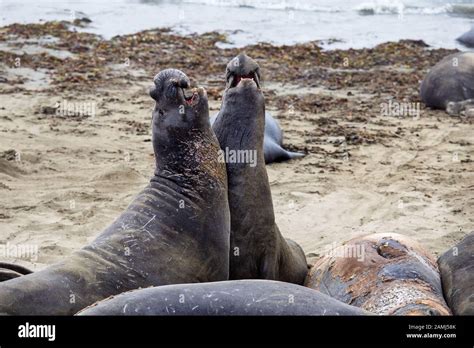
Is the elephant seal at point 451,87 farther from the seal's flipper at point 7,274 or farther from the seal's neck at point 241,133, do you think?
the seal's flipper at point 7,274

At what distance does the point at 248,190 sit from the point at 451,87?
7.62 meters

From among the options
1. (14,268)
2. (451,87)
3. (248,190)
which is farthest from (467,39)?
(14,268)

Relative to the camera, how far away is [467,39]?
18.8 m

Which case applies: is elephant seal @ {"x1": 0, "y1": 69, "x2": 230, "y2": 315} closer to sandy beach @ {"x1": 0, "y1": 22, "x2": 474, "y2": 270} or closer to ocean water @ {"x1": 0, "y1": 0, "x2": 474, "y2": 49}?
sandy beach @ {"x1": 0, "y1": 22, "x2": 474, "y2": 270}

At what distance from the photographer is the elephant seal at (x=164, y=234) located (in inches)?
171

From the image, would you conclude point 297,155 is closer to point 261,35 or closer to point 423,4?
point 261,35

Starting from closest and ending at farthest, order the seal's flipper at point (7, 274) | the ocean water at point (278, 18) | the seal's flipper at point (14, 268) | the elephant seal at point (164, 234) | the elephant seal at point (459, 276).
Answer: the elephant seal at point (164, 234) → the elephant seal at point (459, 276) → the seal's flipper at point (7, 274) → the seal's flipper at point (14, 268) → the ocean water at point (278, 18)

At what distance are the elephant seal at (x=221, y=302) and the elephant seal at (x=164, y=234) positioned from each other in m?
1.01

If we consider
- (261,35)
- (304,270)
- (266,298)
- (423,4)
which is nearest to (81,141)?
(304,270)

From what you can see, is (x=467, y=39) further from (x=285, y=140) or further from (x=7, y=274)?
(x=7, y=274)

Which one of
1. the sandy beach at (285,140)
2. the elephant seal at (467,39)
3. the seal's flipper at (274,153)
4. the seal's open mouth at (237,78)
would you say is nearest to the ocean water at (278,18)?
the elephant seal at (467,39)

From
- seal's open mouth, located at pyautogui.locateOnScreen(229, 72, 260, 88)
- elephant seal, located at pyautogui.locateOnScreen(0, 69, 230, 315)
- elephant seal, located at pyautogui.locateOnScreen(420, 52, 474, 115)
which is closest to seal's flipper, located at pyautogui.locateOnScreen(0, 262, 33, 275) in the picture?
elephant seal, located at pyautogui.locateOnScreen(0, 69, 230, 315)

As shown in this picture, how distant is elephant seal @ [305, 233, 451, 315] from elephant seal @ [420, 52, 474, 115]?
273 inches

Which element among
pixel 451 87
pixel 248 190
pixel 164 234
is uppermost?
pixel 248 190
